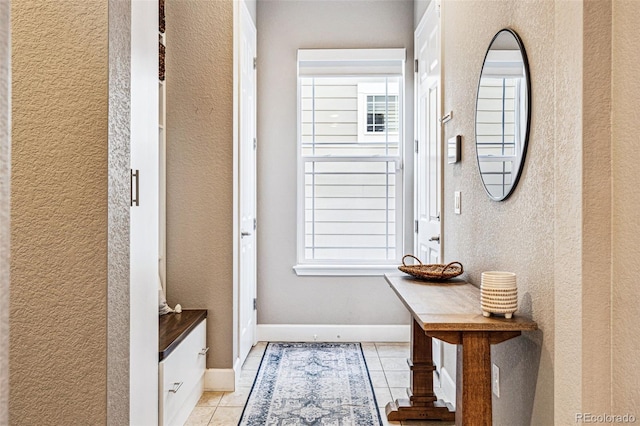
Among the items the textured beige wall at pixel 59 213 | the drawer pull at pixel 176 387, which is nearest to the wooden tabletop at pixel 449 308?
the textured beige wall at pixel 59 213

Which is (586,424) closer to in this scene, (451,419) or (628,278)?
(628,278)

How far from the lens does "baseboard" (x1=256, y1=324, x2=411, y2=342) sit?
4.14 meters

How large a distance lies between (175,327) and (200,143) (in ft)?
3.56

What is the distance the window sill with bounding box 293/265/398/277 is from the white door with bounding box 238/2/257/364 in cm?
41

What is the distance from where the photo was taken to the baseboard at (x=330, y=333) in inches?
163

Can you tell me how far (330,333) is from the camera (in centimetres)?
416

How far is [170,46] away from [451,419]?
261cm

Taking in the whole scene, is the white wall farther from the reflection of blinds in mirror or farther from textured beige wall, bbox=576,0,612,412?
textured beige wall, bbox=576,0,612,412

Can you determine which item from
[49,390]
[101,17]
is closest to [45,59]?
[101,17]

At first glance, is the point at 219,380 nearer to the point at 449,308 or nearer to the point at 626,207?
the point at 449,308

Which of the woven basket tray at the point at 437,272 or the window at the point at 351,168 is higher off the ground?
the window at the point at 351,168

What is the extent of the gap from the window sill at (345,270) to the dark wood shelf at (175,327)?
1244 mm

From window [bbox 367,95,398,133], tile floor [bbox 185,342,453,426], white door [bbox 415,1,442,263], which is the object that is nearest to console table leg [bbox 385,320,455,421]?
tile floor [bbox 185,342,453,426]

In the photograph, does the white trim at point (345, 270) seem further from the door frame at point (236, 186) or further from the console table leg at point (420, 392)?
the console table leg at point (420, 392)
